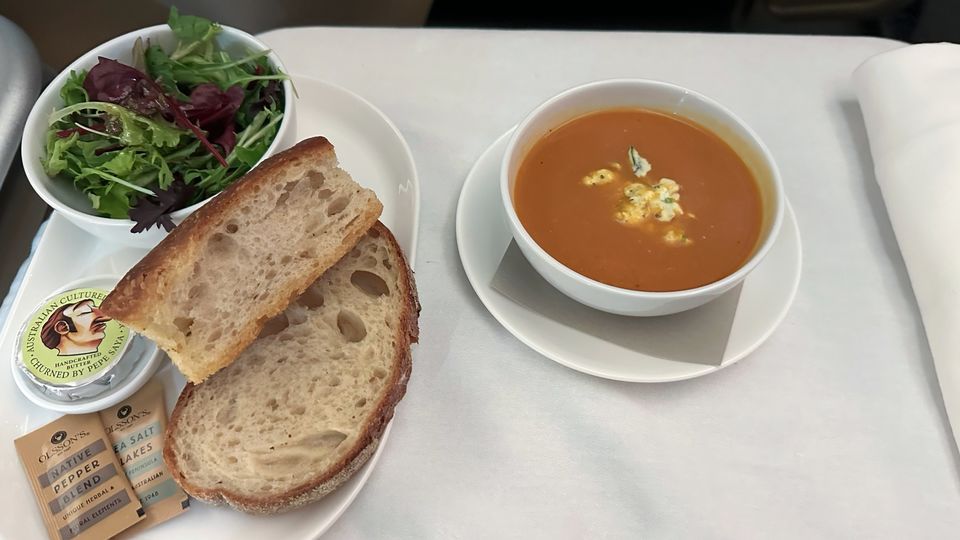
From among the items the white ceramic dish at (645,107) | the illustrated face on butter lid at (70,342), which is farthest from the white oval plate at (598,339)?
the illustrated face on butter lid at (70,342)

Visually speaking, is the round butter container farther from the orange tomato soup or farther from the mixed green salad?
the orange tomato soup

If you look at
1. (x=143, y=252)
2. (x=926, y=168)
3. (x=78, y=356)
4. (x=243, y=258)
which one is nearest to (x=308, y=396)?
(x=243, y=258)

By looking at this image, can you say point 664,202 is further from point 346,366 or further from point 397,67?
point 397,67

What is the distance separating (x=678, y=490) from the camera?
1139mm

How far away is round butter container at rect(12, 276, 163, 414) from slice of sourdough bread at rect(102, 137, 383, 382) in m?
0.15

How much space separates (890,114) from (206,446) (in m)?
1.52

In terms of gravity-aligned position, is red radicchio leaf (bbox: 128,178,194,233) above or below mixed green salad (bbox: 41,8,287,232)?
below

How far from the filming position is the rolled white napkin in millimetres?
1229

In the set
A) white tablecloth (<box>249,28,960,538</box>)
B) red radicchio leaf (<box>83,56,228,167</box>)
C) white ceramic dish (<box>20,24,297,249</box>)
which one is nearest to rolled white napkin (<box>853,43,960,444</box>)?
white tablecloth (<box>249,28,960,538</box>)

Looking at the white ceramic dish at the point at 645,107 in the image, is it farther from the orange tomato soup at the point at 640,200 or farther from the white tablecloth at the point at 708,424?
the white tablecloth at the point at 708,424

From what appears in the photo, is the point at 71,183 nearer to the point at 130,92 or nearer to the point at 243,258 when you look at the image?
the point at 130,92

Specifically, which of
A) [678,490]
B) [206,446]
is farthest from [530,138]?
[206,446]

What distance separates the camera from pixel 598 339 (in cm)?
120

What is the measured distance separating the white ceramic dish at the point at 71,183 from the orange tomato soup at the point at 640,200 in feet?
1.64
